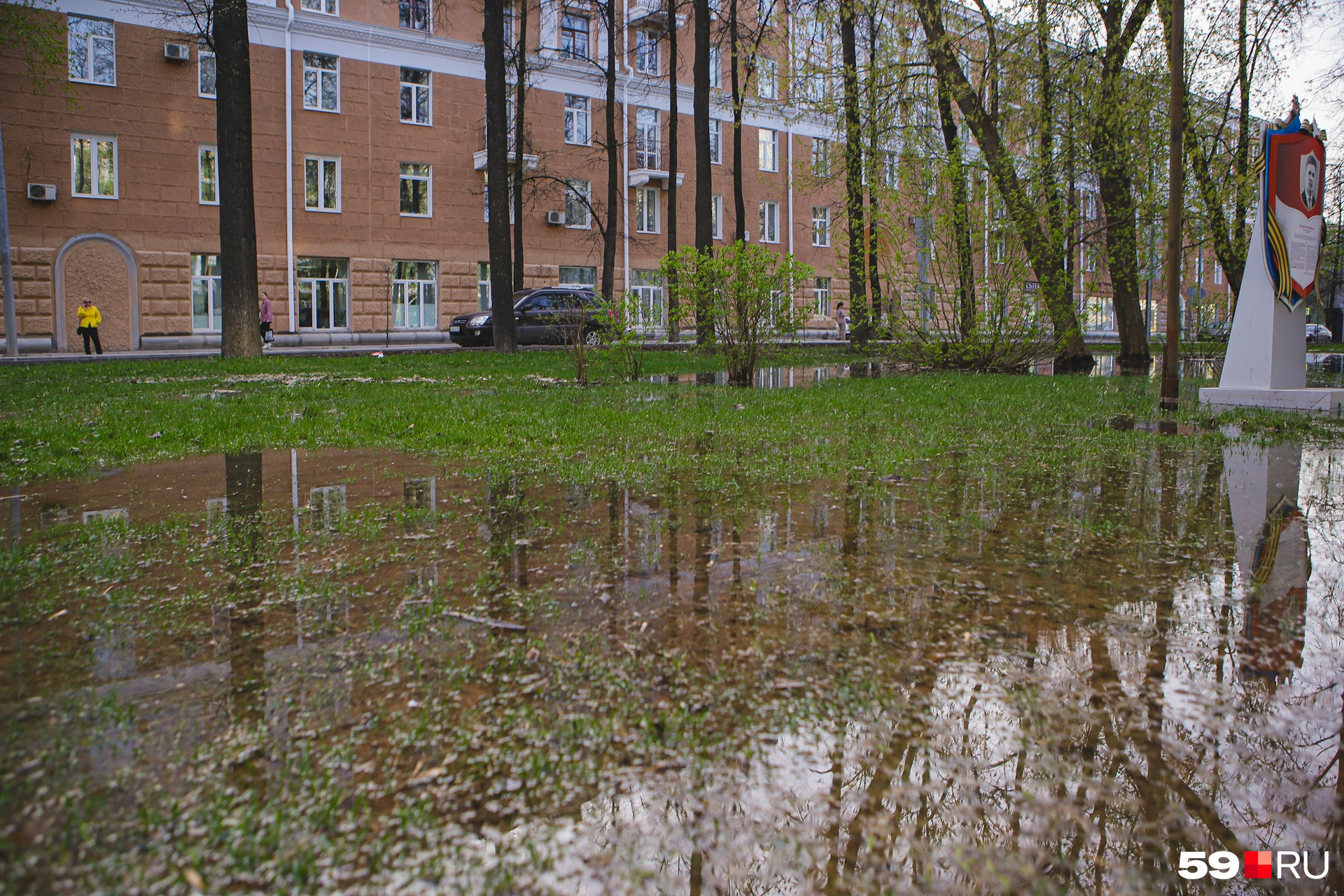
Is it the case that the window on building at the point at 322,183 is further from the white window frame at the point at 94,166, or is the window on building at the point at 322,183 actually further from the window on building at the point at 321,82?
the white window frame at the point at 94,166

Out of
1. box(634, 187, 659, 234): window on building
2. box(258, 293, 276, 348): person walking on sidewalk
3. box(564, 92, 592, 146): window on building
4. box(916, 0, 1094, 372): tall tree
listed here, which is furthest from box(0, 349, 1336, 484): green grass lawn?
box(634, 187, 659, 234): window on building

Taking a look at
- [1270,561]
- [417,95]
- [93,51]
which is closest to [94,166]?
[93,51]

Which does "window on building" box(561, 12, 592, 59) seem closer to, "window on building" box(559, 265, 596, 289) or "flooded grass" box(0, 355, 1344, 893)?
"window on building" box(559, 265, 596, 289)

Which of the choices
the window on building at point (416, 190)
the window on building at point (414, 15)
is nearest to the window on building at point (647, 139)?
the window on building at point (416, 190)

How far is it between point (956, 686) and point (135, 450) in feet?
21.2

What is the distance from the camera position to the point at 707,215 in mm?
22125

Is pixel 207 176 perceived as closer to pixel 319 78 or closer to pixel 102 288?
pixel 102 288

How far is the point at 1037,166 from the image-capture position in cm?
1677

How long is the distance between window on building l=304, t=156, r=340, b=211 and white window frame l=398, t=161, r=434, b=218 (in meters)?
2.03

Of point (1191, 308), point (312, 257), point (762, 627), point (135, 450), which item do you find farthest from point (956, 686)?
point (312, 257)

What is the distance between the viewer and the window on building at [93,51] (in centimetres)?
2734

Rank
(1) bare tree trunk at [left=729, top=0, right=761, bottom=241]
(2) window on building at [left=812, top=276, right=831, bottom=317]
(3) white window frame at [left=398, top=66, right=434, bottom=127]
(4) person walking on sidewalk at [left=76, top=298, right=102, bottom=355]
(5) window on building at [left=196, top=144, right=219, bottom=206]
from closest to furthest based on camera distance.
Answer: (1) bare tree trunk at [left=729, top=0, right=761, bottom=241]
(4) person walking on sidewalk at [left=76, top=298, right=102, bottom=355]
(5) window on building at [left=196, top=144, right=219, bottom=206]
(3) white window frame at [left=398, top=66, right=434, bottom=127]
(2) window on building at [left=812, top=276, right=831, bottom=317]

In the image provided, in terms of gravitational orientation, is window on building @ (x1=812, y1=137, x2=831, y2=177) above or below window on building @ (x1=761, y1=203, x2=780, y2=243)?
below

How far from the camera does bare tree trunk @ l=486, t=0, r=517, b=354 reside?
19453 mm
